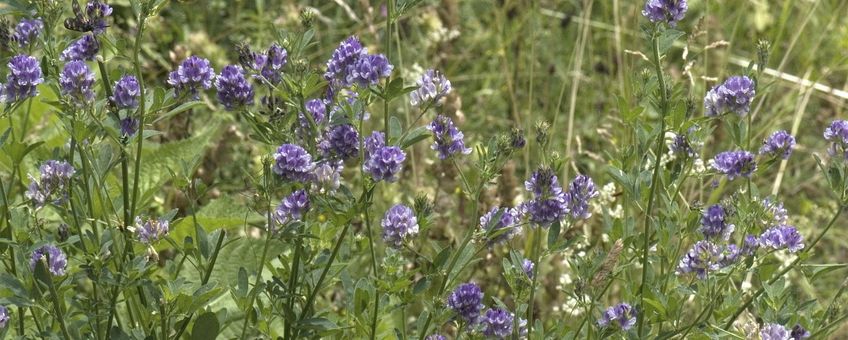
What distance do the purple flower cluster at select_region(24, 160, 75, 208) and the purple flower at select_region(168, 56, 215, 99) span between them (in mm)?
187

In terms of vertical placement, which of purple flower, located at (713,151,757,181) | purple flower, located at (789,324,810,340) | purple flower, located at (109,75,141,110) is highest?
purple flower, located at (713,151,757,181)

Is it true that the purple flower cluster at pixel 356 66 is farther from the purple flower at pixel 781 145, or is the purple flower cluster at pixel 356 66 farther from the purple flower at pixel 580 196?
the purple flower at pixel 781 145

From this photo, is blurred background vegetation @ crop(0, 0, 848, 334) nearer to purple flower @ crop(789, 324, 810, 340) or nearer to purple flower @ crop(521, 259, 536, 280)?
purple flower @ crop(521, 259, 536, 280)

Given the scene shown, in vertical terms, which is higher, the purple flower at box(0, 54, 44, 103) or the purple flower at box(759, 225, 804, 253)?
Result: the purple flower at box(0, 54, 44, 103)

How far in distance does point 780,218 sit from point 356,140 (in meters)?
0.66

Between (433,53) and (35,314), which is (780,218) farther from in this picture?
(433,53)

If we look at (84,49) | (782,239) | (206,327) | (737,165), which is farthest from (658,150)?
(84,49)

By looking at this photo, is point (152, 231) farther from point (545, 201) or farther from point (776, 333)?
point (776, 333)

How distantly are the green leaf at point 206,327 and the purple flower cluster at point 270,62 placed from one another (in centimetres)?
36

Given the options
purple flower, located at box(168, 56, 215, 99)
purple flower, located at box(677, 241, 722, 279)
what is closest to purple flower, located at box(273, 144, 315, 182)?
purple flower, located at box(168, 56, 215, 99)

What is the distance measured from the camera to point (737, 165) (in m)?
1.68

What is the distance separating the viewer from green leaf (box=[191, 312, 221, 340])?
5.53 ft

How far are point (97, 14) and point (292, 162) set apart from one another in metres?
0.33

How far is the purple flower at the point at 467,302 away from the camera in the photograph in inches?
62.2
